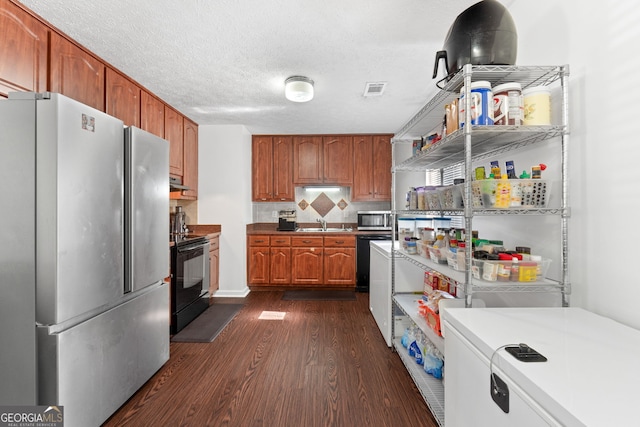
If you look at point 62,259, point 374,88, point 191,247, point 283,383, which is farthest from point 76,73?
point 283,383

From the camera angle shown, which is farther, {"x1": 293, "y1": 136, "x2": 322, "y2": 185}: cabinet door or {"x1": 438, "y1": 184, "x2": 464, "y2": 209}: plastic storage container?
{"x1": 293, "y1": 136, "x2": 322, "y2": 185}: cabinet door

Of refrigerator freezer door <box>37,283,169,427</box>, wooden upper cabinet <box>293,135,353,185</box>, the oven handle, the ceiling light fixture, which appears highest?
the ceiling light fixture

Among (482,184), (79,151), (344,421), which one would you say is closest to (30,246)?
(79,151)

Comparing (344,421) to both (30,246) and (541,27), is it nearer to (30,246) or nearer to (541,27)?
(30,246)

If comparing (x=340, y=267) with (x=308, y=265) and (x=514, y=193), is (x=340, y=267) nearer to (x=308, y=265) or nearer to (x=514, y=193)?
(x=308, y=265)

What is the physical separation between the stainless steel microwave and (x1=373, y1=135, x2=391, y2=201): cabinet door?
0.31m

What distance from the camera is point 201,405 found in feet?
5.86

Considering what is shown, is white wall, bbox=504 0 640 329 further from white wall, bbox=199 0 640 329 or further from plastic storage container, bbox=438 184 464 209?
plastic storage container, bbox=438 184 464 209

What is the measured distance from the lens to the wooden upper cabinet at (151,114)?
2.83m

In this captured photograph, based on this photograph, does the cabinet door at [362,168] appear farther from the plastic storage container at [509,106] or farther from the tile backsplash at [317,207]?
the plastic storage container at [509,106]

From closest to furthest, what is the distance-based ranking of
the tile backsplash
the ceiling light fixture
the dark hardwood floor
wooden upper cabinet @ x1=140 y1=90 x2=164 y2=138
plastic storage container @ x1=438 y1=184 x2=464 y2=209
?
plastic storage container @ x1=438 y1=184 x2=464 y2=209, the dark hardwood floor, the ceiling light fixture, wooden upper cabinet @ x1=140 y1=90 x2=164 y2=138, the tile backsplash

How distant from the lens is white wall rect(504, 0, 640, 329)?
1.06 meters

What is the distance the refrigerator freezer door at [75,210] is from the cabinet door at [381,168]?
3.53m

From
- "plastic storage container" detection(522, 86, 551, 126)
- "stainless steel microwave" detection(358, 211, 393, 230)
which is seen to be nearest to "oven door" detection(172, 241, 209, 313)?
"stainless steel microwave" detection(358, 211, 393, 230)
